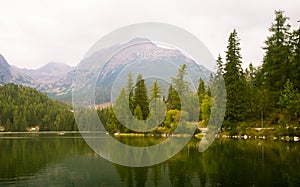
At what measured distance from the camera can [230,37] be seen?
60.2 metres

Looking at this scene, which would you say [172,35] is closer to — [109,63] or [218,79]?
[109,63]

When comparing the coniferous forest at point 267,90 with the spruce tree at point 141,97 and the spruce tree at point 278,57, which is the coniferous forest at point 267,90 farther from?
the spruce tree at point 141,97

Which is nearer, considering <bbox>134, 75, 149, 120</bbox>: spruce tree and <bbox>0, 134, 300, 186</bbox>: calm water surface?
<bbox>0, 134, 300, 186</bbox>: calm water surface

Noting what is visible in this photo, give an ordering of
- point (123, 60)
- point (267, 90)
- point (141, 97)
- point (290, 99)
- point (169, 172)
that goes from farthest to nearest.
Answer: point (141, 97)
point (267, 90)
point (290, 99)
point (123, 60)
point (169, 172)

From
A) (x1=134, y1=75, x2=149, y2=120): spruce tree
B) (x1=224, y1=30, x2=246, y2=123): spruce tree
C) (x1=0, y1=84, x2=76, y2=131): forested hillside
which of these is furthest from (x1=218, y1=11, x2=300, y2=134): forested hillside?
(x1=0, y1=84, x2=76, y2=131): forested hillside

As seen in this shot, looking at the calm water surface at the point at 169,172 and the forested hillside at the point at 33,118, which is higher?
the forested hillside at the point at 33,118

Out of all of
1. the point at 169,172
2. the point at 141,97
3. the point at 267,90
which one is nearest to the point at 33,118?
the point at 141,97

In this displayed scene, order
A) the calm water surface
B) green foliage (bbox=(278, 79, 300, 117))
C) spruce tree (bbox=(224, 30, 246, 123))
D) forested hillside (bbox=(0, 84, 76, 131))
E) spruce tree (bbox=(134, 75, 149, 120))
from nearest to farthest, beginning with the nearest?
the calm water surface, green foliage (bbox=(278, 79, 300, 117)), spruce tree (bbox=(224, 30, 246, 123)), spruce tree (bbox=(134, 75, 149, 120)), forested hillside (bbox=(0, 84, 76, 131))

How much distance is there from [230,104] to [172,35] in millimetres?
38209

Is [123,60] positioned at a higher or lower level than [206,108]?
higher

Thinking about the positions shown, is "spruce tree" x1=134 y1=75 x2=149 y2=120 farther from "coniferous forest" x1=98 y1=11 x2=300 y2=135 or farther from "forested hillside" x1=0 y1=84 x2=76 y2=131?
"forested hillside" x1=0 y1=84 x2=76 y2=131

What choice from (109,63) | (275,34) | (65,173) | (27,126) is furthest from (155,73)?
(27,126)

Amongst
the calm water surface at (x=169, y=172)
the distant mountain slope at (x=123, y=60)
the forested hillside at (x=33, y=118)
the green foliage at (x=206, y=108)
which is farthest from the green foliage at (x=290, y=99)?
the forested hillside at (x=33, y=118)

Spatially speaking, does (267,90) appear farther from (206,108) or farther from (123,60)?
(123,60)
